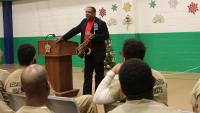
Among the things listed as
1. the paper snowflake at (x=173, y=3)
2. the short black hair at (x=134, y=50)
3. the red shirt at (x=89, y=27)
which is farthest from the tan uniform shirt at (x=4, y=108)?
the paper snowflake at (x=173, y=3)

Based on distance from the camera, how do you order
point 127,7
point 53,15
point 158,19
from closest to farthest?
point 158,19
point 127,7
point 53,15

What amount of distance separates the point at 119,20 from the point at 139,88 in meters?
8.42

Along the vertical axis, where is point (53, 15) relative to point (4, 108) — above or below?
above

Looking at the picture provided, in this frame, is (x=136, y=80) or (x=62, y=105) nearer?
(x=136, y=80)

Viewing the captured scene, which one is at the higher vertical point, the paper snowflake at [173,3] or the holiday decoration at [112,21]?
the paper snowflake at [173,3]

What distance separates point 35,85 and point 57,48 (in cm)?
422

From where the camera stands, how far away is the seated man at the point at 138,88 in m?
1.65

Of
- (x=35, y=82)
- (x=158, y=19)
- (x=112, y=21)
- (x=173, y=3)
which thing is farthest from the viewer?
(x=112, y=21)

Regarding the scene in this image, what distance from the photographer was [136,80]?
1.64m

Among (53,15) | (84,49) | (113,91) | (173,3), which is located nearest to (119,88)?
(113,91)

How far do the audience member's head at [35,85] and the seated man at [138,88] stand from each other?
396mm

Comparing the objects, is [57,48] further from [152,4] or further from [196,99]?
[152,4]

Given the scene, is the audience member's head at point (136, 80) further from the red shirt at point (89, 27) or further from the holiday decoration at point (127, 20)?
the holiday decoration at point (127, 20)

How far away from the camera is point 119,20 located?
998 cm
